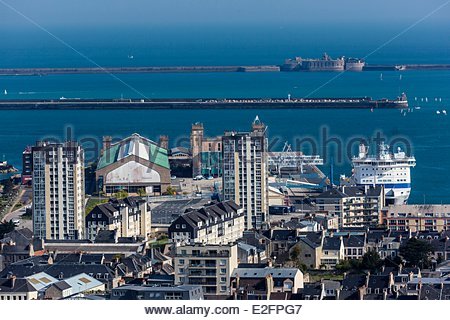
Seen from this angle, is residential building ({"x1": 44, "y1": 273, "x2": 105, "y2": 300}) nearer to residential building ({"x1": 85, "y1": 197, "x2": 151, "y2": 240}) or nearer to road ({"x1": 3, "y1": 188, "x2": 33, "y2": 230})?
residential building ({"x1": 85, "y1": 197, "x2": 151, "y2": 240})

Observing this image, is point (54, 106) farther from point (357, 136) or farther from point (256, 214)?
point (256, 214)

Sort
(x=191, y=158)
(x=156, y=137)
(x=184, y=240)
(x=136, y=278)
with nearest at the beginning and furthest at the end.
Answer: (x=136, y=278) → (x=184, y=240) → (x=191, y=158) → (x=156, y=137)

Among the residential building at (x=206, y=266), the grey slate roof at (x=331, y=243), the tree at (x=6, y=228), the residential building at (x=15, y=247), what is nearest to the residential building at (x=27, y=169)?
the tree at (x=6, y=228)

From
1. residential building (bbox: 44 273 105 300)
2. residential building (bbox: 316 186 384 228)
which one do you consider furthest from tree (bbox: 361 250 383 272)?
residential building (bbox: 316 186 384 228)

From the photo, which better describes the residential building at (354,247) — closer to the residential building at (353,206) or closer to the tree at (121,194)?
the residential building at (353,206)

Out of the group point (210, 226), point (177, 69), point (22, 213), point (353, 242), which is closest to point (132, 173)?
point (22, 213)

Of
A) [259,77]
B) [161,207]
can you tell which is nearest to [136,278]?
[161,207]
